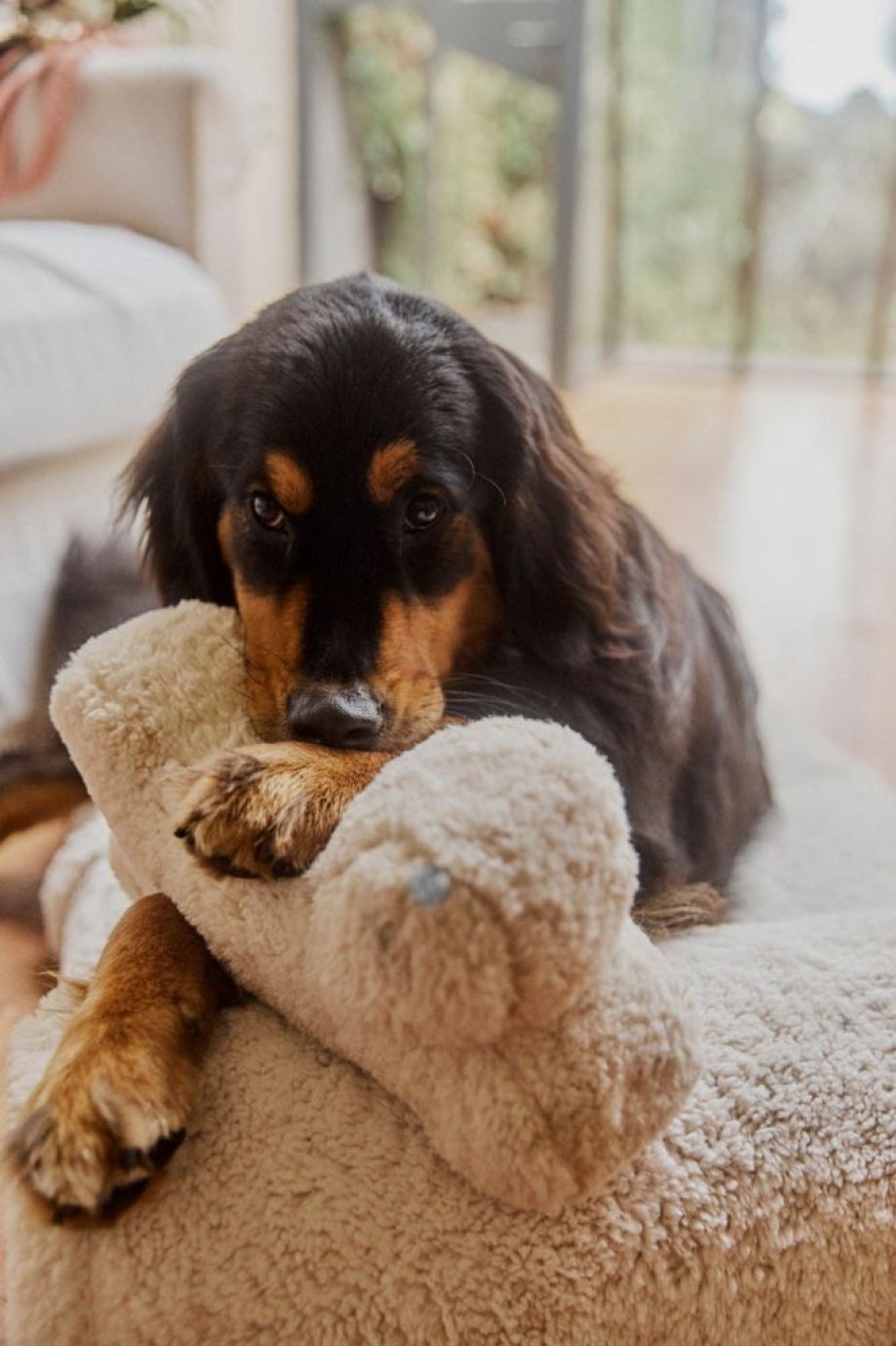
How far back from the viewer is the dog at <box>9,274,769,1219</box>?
1227 millimetres

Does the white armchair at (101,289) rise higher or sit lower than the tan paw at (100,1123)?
higher

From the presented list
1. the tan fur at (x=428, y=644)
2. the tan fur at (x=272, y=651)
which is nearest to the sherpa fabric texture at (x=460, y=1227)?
the tan fur at (x=272, y=651)

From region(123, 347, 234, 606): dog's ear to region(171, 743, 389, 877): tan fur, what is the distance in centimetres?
56

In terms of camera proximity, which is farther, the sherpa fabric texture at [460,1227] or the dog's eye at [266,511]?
the dog's eye at [266,511]

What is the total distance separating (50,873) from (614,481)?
1055 mm

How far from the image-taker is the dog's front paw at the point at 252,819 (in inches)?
46.8

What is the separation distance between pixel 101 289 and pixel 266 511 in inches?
55.7

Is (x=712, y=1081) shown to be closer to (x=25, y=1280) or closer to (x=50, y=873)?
(x=25, y=1280)

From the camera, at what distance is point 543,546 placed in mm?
1740

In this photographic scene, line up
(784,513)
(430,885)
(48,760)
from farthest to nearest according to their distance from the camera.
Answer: (784,513)
(48,760)
(430,885)

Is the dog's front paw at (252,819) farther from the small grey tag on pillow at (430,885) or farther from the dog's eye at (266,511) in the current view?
the dog's eye at (266,511)

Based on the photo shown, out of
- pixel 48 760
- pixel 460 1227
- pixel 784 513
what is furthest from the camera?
pixel 784 513

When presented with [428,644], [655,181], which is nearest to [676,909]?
[428,644]

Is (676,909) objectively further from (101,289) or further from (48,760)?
(101,289)
